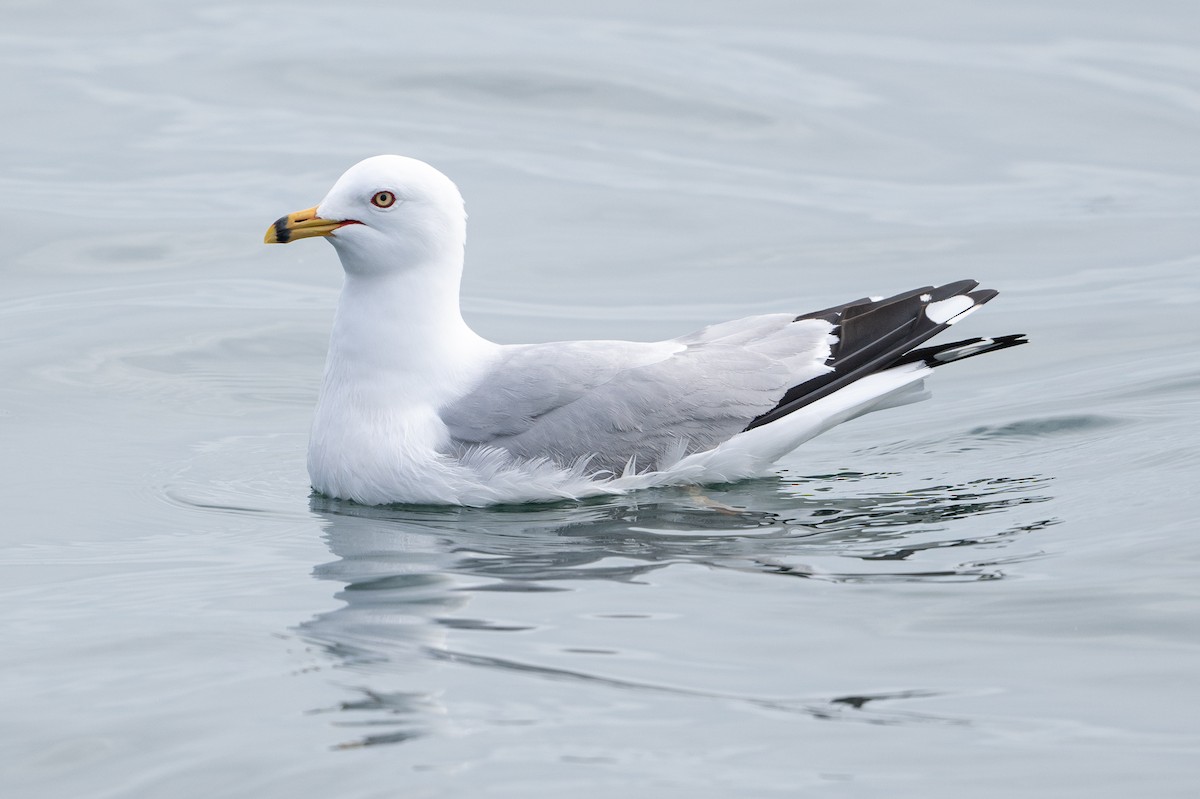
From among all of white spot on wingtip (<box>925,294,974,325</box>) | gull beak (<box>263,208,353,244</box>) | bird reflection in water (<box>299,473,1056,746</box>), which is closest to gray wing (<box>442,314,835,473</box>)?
bird reflection in water (<box>299,473,1056,746</box>)

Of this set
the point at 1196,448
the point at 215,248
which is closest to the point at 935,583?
the point at 1196,448

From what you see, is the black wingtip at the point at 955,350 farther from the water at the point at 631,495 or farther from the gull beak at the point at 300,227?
the gull beak at the point at 300,227

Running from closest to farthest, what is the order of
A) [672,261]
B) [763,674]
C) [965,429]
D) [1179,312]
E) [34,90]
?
[763,674] < [965,429] < [1179,312] < [672,261] < [34,90]

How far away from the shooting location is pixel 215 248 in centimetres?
1330

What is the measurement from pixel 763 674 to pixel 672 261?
7363 mm

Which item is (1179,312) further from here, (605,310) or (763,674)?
(763,674)

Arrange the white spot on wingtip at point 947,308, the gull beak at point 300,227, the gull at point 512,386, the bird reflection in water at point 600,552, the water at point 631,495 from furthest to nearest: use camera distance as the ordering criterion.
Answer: the white spot on wingtip at point 947,308
the gull beak at point 300,227
the gull at point 512,386
the bird reflection in water at point 600,552
the water at point 631,495

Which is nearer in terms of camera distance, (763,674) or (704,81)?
(763,674)

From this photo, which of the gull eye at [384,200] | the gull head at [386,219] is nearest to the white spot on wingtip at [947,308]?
the gull head at [386,219]

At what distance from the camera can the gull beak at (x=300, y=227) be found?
26.7 ft

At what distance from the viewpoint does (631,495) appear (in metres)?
8.18

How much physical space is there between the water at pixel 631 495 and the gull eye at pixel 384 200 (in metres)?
1.37

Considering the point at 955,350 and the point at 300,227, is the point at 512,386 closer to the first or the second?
the point at 300,227

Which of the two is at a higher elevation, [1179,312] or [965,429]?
[1179,312]
